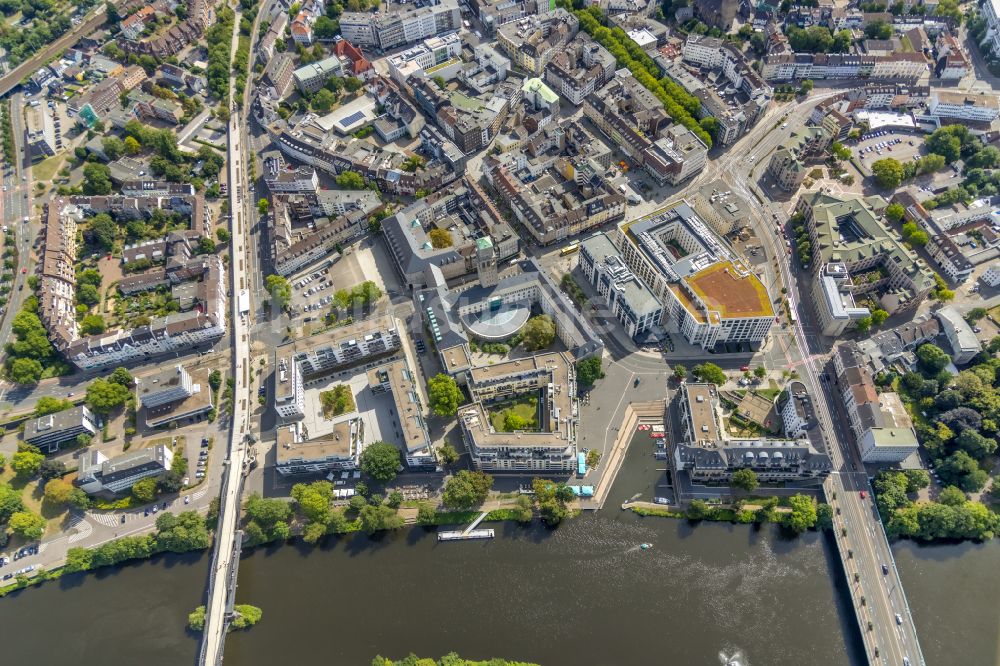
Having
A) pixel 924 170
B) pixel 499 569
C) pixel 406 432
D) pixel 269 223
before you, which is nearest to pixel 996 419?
pixel 924 170

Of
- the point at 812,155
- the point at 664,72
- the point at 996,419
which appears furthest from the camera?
the point at 664,72

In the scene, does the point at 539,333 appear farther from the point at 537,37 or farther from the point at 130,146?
the point at 130,146

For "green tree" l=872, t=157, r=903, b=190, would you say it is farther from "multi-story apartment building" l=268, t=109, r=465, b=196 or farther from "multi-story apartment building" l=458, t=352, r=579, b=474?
"multi-story apartment building" l=268, t=109, r=465, b=196

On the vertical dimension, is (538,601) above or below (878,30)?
below

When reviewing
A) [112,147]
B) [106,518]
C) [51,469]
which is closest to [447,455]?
[106,518]

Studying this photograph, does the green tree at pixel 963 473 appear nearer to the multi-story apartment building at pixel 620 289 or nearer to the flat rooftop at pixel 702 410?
the flat rooftop at pixel 702 410

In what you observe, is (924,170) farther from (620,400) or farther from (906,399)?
(620,400)
